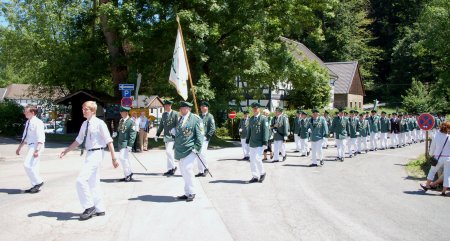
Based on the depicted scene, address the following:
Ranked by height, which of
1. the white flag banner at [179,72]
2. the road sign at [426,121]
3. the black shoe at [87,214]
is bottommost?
the black shoe at [87,214]

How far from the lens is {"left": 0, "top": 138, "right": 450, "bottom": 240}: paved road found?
651cm

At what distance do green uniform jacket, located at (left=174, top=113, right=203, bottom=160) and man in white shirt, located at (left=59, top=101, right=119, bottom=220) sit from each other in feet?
5.11

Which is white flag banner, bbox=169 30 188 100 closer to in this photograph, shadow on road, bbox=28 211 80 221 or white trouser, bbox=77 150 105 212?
white trouser, bbox=77 150 105 212

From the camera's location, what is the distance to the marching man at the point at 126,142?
10922 millimetres

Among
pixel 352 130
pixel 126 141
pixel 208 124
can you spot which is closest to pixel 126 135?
pixel 126 141

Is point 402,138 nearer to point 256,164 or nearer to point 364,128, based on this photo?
point 364,128

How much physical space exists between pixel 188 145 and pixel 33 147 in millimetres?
3663

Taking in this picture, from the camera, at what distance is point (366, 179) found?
1231 cm

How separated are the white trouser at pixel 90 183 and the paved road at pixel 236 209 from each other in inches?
11.9

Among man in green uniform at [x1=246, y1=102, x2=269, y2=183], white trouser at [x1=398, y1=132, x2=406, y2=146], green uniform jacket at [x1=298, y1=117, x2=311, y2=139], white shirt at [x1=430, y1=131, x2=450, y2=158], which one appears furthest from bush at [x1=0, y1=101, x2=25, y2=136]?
white shirt at [x1=430, y1=131, x2=450, y2=158]

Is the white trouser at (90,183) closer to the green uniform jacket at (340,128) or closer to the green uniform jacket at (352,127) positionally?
the green uniform jacket at (340,128)

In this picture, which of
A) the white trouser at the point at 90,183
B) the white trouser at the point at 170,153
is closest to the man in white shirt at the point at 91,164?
the white trouser at the point at 90,183

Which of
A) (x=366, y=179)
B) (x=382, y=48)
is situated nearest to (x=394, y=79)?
(x=382, y=48)

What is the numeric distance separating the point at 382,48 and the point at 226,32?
5998 cm
